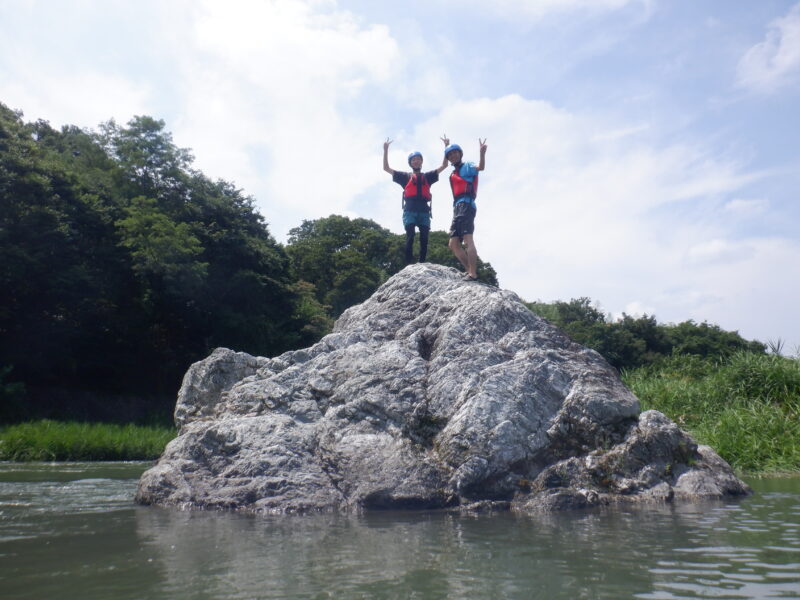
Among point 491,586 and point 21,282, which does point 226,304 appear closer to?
point 21,282

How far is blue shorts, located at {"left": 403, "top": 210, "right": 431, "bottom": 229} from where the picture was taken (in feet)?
30.7

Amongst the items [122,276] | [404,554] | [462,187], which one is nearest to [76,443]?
[462,187]

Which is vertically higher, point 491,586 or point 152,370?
point 152,370

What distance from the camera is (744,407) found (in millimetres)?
11664

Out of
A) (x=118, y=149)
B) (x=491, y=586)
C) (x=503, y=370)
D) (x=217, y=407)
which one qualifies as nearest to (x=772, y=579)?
(x=491, y=586)

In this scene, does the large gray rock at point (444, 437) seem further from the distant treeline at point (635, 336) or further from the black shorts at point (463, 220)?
the distant treeline at point (635, 336)

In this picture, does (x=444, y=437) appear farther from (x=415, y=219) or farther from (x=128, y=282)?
(x=128, y=282)

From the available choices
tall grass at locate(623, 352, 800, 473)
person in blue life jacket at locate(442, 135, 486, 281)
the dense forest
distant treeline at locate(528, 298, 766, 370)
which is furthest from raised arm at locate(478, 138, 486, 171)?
distant treeline at locate(528, 298, 766, 370)

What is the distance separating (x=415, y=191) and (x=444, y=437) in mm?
4340

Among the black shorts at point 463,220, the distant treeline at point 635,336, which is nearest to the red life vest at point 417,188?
the black shorts at point 463,220

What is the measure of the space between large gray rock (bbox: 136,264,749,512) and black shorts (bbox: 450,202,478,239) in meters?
1.73

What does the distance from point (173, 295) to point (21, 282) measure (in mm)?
4745

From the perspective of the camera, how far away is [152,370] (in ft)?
86.6

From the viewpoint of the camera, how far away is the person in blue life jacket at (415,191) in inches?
366
